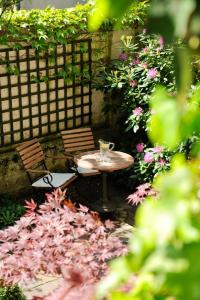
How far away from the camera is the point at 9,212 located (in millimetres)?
6660

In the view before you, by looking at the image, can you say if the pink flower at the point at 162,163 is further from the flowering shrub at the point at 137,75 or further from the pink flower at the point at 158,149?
the flowering shrub at the point at 137,75

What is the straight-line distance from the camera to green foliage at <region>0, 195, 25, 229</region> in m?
6.52

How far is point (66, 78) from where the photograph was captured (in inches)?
309

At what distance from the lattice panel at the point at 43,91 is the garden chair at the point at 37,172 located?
33cm

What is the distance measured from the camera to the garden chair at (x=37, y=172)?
23.2ft

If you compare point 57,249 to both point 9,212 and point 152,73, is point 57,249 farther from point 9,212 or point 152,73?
point 152,73

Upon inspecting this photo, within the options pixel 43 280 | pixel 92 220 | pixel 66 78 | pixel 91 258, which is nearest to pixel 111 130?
pixel 66 78

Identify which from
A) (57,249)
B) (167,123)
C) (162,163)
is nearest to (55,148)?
(162,163)

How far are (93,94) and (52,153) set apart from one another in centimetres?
117

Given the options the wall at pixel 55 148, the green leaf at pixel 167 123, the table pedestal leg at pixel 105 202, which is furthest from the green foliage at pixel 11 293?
the green leaf at pixel 167 123

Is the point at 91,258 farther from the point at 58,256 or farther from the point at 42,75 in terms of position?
the point at 42,75

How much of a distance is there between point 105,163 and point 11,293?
99.3 inches

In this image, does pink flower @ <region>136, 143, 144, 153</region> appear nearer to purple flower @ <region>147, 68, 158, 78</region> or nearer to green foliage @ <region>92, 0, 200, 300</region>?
purple flower @ <region>147, 68, 158, 78</region>

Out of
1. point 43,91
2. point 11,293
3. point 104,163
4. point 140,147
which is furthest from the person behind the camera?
point 43,91
